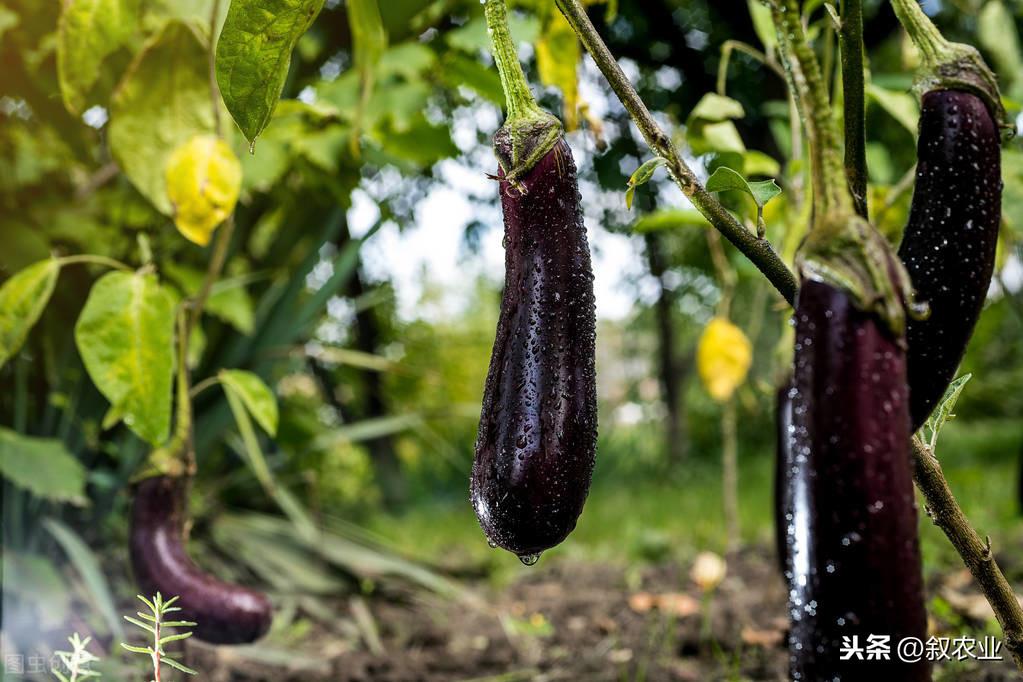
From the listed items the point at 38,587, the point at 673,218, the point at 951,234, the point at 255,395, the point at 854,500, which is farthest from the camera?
the point at 38,587

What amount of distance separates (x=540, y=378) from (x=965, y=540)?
0.34 m

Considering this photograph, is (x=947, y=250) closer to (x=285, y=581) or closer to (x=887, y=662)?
(x=887, y=662)

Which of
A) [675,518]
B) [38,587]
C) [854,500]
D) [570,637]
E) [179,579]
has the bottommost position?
[675,518]

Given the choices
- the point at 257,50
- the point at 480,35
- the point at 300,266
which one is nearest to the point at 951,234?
the point at 257,50

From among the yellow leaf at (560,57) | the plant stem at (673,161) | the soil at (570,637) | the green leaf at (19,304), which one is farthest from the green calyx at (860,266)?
the soil at (570,637)

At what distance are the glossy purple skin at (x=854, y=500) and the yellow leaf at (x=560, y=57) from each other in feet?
2.43

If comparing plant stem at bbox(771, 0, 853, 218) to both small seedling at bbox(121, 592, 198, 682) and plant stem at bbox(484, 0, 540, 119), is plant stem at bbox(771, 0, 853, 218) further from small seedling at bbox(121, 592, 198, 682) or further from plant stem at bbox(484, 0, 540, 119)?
small seedling at bbox(121, 592, 198, 682)

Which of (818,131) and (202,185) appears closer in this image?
(818,131)

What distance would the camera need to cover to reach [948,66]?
574 mm

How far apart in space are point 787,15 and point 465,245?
657 centimetres

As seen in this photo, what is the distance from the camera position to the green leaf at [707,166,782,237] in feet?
2.11

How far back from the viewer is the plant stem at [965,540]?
0.62 meters

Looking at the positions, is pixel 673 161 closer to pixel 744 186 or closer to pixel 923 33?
pixel 744 186

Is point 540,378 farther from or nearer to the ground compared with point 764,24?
nearer to the ground
